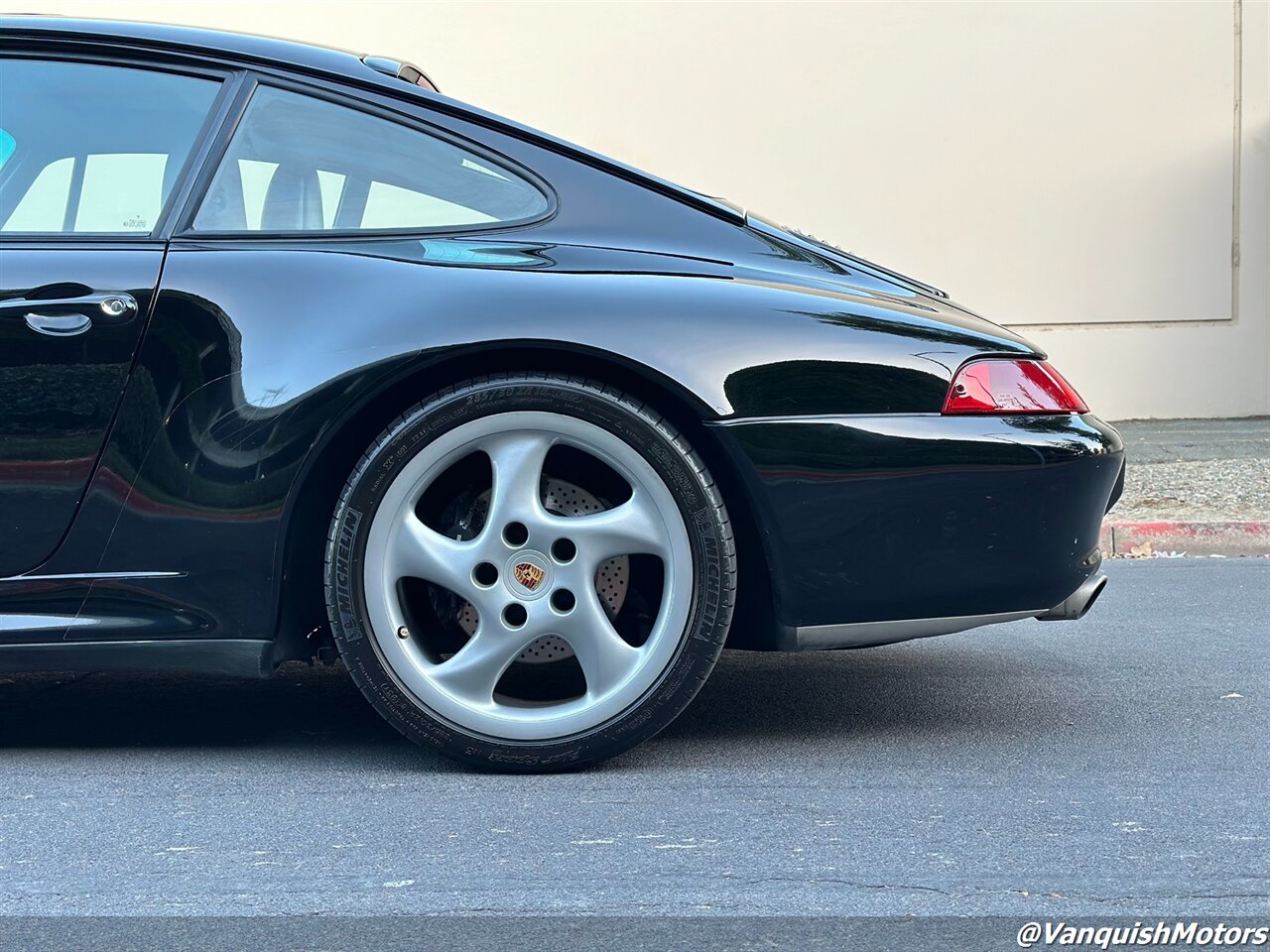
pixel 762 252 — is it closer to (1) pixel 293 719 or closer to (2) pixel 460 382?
(2) pixel 460 382

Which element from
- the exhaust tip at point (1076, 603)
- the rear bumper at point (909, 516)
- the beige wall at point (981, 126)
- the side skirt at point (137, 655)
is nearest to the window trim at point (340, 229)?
the rear bumper at point (909, 516)

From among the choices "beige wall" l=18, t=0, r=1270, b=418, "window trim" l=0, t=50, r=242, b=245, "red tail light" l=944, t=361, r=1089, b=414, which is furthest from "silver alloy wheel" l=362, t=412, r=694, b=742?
"beige wall" l=18, t=0, r=1270, b=418

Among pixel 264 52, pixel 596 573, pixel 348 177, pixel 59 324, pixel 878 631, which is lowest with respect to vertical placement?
Answer: pixel 878 631

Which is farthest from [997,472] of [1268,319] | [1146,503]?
[1268,319]

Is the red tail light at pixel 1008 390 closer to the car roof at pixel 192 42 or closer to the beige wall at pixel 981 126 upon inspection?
the car roof at pixel 192 42

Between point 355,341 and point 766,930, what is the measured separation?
1.31m

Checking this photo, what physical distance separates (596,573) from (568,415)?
0.34 m

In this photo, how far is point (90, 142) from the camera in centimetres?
298

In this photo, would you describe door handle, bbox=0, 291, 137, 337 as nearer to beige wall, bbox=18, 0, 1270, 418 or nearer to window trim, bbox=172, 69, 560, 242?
window trim, bbox=172, 69, 560, 242

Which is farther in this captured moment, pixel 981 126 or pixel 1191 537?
pixel 981 126

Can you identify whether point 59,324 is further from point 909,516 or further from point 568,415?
point 909,516
